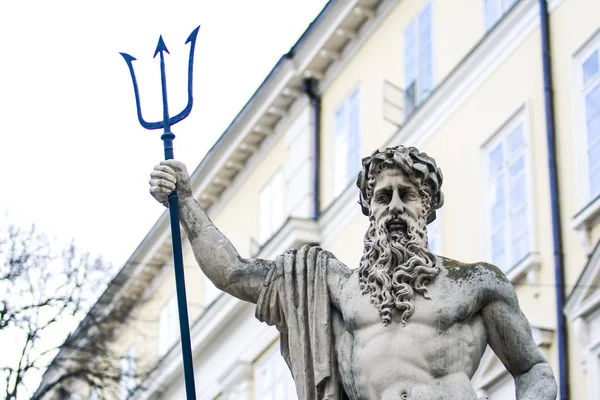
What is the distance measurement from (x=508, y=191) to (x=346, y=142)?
23.7 ft

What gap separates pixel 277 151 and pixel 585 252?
533 inches

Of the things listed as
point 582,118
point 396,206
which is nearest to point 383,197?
point 396,206

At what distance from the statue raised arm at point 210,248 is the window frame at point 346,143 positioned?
25.6 metres

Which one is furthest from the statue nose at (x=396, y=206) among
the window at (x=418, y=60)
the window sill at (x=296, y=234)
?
the window sill at (x=296, y=234)

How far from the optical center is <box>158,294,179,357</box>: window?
45.2 metres

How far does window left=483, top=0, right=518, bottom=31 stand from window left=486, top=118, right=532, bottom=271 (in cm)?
203

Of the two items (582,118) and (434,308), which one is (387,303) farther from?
(582,118)

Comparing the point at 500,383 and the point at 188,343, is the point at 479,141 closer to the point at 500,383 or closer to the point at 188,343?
the point at 500,383

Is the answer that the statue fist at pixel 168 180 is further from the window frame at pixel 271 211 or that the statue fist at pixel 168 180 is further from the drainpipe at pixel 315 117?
the window frame at pixel 271 211

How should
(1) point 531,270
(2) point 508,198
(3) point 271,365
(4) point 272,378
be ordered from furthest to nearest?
(3) point 271,365
(4) point 272,378
(2) point 508,198
(1) point 531,270

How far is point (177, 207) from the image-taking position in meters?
10.4

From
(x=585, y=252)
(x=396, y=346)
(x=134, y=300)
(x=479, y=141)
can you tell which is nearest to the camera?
(x=396, y=346)

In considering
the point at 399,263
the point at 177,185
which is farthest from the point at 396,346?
the point at 177,185

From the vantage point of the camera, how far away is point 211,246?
10.3 metres
